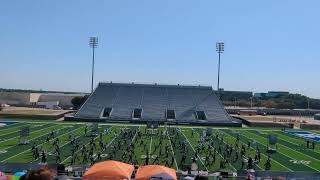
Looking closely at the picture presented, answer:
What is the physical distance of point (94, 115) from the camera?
57.1m

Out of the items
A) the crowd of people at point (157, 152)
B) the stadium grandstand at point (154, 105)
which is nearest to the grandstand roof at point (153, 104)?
the stadium grandstand at point (154, 105)

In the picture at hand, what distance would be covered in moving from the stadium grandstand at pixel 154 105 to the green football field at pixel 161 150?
14.8 meters

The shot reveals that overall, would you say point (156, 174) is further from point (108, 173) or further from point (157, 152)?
point (157, 152)

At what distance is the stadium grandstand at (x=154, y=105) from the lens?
56469mm

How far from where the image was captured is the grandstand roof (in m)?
57.6

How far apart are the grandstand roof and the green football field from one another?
16461 millimetres

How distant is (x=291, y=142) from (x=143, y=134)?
12155 millimetres

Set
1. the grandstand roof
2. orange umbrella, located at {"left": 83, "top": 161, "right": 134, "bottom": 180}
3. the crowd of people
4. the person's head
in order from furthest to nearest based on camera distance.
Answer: the grandstand roof → the crowd of people → orange umbrella, located at {"left": 83, "top": 161, "right": 134, "bottom": 180} → the person's head

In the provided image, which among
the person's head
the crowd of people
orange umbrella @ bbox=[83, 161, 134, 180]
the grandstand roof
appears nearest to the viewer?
the person's head

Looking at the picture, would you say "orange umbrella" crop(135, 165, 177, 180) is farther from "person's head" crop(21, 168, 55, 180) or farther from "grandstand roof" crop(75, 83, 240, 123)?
"grandstand roof" crop(75, 83, 240, 123)

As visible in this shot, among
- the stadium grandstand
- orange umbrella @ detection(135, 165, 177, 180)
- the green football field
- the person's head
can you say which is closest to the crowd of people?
the green football field

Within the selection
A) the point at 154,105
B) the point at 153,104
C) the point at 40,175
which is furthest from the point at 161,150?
the point at 153,104

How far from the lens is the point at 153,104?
63031mm

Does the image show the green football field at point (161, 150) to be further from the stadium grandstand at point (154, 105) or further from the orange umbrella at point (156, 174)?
the stadium grandstand at point (154, 105)
